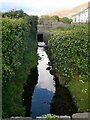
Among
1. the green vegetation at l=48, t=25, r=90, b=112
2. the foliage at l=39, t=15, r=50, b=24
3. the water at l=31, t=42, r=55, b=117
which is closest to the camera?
the water at l=31, t=42, r=55, b=117

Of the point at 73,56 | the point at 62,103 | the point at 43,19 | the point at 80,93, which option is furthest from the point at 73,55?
the point at 43,19

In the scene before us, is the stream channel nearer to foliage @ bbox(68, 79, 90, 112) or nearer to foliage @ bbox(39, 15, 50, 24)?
foliage @ bbox(68, 79, 90, 112)

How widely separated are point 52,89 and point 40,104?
2988mm

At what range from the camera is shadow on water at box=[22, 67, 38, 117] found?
14.7m

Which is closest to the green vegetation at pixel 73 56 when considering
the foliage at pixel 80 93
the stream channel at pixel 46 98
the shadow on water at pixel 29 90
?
the foliage at pixel 80 93

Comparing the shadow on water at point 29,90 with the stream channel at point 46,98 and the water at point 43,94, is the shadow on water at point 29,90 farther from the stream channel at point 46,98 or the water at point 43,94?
the water at point 43,94

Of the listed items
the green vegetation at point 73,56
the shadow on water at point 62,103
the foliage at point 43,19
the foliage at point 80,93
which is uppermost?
the foliage at point 43,19

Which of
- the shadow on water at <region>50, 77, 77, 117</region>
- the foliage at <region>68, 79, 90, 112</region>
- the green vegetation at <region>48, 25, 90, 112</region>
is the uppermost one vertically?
the green vegetation at <region>48, 25, 90, 112</region>

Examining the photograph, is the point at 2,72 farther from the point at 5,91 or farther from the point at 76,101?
the point at 76,101

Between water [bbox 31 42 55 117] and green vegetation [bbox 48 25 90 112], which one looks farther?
green vegetation [bbox 48 25 90 112]

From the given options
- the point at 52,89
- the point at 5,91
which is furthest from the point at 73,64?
the point at 5,91

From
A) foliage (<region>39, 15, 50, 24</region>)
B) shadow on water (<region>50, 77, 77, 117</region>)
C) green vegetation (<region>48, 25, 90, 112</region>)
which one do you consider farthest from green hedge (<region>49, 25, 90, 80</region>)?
foliage (<region>39, 15, 50, 24</region>)

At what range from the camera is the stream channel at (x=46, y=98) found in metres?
14.2

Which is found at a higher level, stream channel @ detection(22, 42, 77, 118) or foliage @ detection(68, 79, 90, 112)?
foliage @ detection(68, 79, 90, 112)
